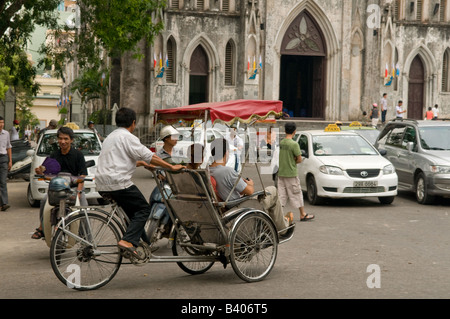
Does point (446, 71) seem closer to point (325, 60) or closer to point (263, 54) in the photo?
point (325, 60)

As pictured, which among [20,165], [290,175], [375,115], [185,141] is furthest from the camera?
[375,115]

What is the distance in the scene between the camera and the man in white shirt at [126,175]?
703 centimetres

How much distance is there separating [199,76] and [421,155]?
77.1 feet

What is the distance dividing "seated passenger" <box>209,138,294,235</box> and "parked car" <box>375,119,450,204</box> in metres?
7.88

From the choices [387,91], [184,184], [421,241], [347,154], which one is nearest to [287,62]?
[387,91]

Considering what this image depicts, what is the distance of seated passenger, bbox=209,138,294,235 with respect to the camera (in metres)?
7.98

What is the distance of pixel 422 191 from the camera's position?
1552 centimetres

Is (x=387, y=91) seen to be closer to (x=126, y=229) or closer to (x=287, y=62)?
(x=287, y=62)

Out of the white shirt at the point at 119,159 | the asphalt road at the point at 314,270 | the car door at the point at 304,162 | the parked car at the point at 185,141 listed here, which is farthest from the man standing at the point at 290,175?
the parked car at the point at 185,141

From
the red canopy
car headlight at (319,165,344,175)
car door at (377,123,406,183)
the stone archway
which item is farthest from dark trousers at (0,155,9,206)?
the stone archway

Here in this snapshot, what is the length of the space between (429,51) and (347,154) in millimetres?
27736

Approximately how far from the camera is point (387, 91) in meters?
40.3

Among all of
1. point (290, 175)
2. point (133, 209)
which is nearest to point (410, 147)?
point (290, 175)

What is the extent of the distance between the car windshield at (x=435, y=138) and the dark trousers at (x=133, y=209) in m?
10.4
